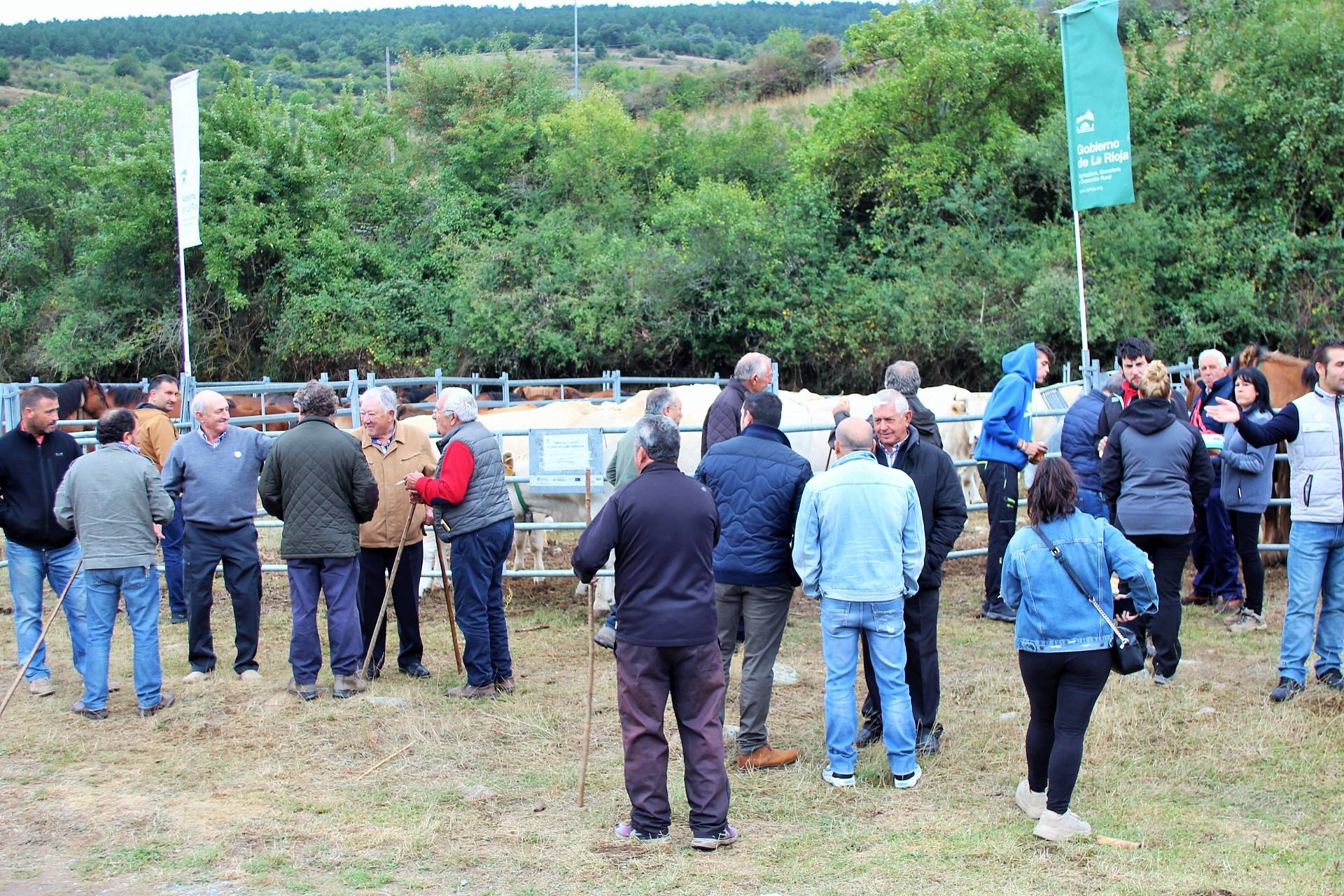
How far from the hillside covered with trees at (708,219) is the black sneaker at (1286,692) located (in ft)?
39.2

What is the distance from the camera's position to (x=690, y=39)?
6931 cm

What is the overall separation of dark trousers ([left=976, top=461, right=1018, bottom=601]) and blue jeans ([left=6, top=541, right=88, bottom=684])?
5.90 m

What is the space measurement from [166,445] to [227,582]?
1.84 meters

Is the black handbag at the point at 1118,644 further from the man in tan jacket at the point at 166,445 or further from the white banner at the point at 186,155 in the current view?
the white banner at the point at 186,155

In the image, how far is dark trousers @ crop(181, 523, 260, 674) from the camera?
7199 mm

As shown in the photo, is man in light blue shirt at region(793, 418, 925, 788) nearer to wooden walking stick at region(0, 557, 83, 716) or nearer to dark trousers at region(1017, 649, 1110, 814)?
dark trousers at region(1017, 649, 1110, 814)

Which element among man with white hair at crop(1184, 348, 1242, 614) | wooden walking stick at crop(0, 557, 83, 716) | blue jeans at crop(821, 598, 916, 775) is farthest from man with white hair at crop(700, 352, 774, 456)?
wooden walking stick at crop(0, 557, 83, 716)

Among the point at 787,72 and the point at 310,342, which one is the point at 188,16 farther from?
the point at 310,342

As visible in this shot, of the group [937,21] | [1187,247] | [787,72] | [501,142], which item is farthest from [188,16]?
[1187,247]

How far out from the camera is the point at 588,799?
204 inches

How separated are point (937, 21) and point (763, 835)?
770 inches

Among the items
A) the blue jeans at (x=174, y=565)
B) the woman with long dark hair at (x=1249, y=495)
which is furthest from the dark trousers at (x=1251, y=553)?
the blue jeans at (x=174, y=565)

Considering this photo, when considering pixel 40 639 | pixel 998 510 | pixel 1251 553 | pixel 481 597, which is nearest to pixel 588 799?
pixel 481 597

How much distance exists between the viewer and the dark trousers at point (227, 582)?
7199mm
